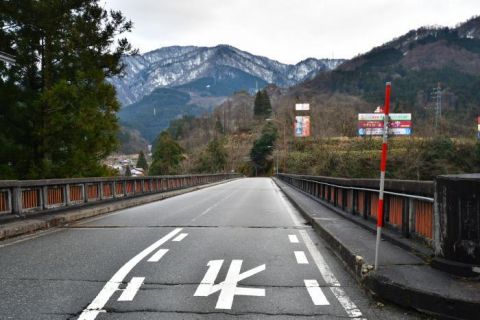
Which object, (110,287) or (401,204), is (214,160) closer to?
(401,204)

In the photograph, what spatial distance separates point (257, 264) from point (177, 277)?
1.42 m

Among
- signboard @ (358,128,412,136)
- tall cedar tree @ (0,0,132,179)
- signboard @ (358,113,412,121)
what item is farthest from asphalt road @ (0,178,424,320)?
signboard @ (358,128,412,136)

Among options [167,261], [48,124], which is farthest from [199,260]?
[48,124]

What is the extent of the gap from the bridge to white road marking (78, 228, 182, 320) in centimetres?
1

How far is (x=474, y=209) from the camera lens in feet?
15.8

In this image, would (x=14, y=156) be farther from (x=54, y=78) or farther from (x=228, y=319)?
(x=228, y=319)

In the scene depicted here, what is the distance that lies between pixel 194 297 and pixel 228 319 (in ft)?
2.63

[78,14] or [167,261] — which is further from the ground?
[78,14]

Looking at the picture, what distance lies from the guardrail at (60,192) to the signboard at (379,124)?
61780mm

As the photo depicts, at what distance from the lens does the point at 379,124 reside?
79.1 meters

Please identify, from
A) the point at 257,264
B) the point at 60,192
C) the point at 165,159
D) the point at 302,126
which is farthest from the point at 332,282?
the point at 165,159

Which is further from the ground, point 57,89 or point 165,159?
point 57,89

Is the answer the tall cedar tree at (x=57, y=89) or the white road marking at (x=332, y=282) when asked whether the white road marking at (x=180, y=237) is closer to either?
the white road marking at (x=332, y=282)

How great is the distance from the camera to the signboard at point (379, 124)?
244 ft
